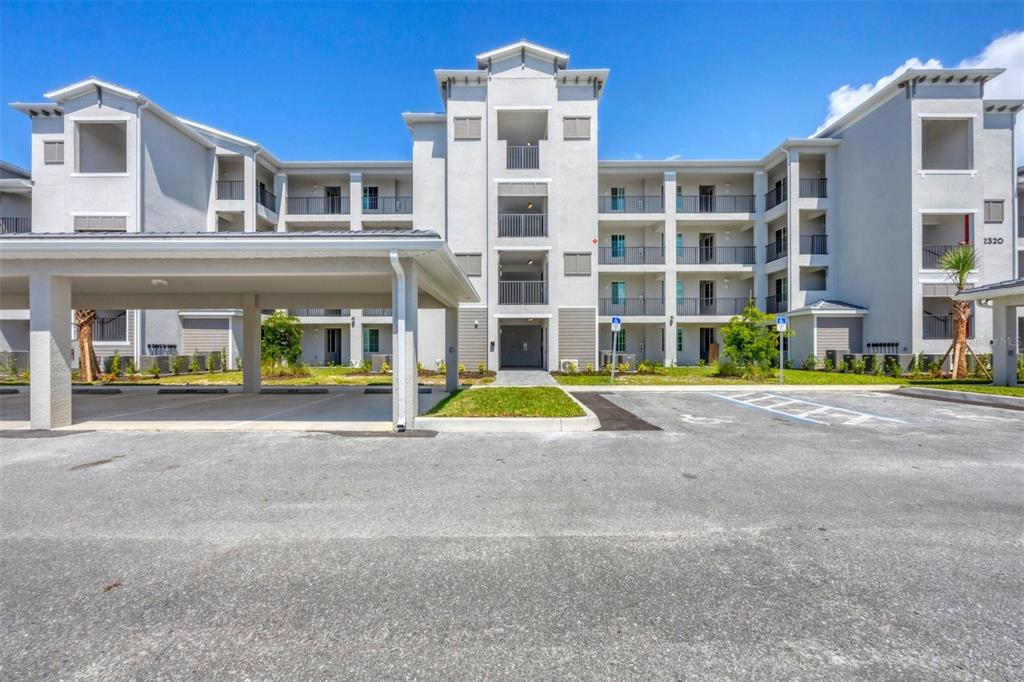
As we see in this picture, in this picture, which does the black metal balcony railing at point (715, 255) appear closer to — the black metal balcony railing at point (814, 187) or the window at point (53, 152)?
the black metal balcony railing at point (814, 187)

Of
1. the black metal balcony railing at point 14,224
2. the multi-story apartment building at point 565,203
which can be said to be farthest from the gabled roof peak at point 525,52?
the black metal balcony railing at point 14,224

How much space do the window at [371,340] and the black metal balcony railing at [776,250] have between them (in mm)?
23916

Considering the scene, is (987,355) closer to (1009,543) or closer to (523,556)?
(1009,543)

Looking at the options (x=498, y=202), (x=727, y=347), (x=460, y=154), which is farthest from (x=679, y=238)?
(x=460, y=154)

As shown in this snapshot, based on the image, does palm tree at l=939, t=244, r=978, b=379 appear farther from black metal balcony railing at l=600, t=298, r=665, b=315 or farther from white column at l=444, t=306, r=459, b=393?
white column at l=444, t=306, r=459, b=393

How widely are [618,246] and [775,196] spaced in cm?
932

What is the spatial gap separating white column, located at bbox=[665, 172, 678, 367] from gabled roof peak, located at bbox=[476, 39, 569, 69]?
8838 millimetres

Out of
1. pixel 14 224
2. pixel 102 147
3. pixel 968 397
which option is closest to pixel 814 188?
pixel 968 397

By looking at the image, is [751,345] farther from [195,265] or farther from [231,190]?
[231,190]

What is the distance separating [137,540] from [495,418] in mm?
5671

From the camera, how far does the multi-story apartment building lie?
66.8 feet

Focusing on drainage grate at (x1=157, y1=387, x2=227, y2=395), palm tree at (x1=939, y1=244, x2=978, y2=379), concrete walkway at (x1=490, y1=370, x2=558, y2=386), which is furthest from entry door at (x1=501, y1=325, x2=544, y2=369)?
palm tree at (x1=939, y1=244, x2=978, y2=379)

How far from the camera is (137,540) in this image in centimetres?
374

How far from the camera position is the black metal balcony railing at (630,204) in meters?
25.7
